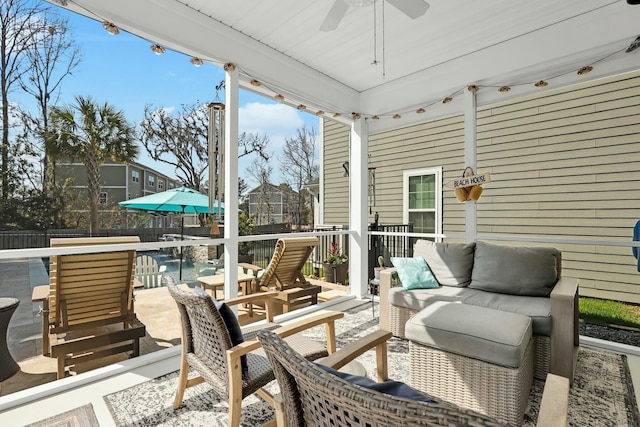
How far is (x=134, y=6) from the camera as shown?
2.76 metres

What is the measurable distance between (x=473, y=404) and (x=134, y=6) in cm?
388

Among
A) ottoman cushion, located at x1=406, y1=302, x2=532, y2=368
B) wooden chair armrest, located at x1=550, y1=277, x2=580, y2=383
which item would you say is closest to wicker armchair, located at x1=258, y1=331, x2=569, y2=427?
ottoman cushion, located at x1=406, y1=302, x2=532, y2=368

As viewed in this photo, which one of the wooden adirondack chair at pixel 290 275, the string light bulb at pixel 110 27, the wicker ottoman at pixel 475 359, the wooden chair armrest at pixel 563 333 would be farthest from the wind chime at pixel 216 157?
the wooden chair armrest at pixel 563 333

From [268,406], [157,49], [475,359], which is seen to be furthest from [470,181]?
[157,49]

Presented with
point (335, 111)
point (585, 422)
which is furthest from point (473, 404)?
point (335, 111)

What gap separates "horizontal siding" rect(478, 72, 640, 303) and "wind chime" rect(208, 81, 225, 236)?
297cm

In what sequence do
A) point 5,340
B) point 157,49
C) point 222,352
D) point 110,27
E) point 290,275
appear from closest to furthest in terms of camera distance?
point 222,352 < point 5,340 < point 110,27 < point 157,49 < point 290,275

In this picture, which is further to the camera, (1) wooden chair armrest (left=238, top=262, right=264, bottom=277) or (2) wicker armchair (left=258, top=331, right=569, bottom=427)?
(1) wooden chair armrest (left=238, top=262, right=264, bottom=277)

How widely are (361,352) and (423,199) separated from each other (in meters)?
3.31

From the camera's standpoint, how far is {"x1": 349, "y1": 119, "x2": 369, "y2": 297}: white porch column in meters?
5.03

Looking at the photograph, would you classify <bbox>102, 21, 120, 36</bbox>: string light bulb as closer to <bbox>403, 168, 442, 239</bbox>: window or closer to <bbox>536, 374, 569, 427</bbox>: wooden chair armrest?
<bbox>536, 374, 569, 427</bbox>: wooden chair armrest

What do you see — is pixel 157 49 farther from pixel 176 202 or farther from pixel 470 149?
pixel 470 149

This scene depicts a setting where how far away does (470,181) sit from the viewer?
12.4ft

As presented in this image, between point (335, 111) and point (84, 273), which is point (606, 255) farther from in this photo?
point (84, 273)
